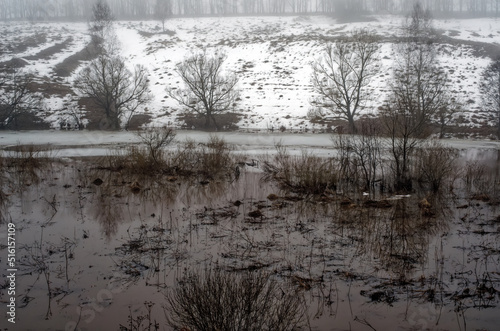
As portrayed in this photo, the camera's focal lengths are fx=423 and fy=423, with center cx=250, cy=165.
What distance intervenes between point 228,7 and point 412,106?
8181cm

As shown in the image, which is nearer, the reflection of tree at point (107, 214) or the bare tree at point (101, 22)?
the reflection of tree at point (107, 214)

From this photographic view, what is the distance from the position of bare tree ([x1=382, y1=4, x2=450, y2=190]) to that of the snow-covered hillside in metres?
3.91

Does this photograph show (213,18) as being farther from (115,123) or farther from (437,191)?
(437,191)

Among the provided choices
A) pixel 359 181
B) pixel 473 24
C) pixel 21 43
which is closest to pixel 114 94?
pixel 359 181

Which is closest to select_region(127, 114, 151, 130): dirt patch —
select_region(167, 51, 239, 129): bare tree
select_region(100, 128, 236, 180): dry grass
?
select_region(167, 51, 239, 129): bare tree

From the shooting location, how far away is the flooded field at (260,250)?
569cm

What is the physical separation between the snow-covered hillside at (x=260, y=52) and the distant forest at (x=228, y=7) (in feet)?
28.9

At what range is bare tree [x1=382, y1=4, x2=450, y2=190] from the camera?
1309cm

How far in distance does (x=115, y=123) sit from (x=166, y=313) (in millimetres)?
31686

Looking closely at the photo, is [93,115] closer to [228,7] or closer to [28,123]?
[28,123]

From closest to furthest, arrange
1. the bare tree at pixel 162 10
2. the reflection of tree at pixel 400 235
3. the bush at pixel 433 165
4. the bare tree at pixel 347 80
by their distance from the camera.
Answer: the reflection of tree at pixel 400 235
the bush at pixel 433 165
the bare tree at pixel 347 80
the bare tree at pixel 162 10

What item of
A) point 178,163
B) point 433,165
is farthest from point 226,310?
point 178,163

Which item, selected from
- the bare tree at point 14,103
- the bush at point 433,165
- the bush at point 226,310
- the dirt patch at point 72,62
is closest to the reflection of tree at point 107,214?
the bush at point 226,310

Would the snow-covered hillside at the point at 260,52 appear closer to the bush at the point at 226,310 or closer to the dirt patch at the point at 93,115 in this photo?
the dirt patch at the point at 93,115
